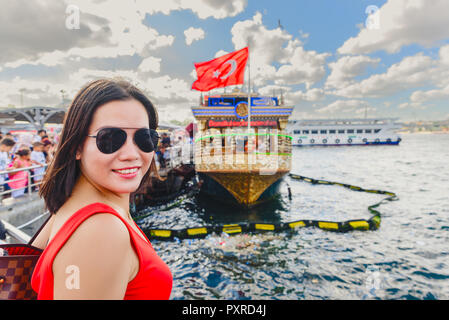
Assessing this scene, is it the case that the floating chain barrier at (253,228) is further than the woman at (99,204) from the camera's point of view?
Yes

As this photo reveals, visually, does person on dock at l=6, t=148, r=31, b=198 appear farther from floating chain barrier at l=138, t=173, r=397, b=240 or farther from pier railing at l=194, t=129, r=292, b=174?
pier railing at l=194, t=129, r=292, b=174

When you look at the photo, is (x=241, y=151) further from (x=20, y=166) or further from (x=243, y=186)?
(x=20, y=166)

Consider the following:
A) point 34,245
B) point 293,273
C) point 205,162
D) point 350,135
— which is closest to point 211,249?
point 293,273

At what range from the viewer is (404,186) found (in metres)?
17.5

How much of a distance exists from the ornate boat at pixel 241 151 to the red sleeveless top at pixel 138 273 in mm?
7209

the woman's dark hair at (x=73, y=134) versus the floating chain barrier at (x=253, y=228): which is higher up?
the woman's dark hair at (x=73, y=134)

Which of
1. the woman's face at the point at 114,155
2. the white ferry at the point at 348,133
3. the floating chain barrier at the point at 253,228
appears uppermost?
the white ferry at the point at 348,133

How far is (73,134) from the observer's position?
1146mm

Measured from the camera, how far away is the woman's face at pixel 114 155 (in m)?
1.16

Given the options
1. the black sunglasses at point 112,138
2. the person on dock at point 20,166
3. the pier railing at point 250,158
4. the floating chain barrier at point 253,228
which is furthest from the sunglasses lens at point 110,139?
the pier railing at point 250,158

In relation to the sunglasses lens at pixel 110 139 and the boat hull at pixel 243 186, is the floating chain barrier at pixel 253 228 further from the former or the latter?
the sunglasses lens at pixel 110 139

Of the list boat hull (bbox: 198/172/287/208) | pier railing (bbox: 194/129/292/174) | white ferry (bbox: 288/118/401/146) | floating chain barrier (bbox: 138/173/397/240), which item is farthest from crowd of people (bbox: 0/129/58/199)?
white ferry (bbox: 288/118/401/146)

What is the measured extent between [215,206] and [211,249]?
5.00 m

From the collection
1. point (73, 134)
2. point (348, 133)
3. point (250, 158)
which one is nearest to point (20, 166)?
point (250, 158)
